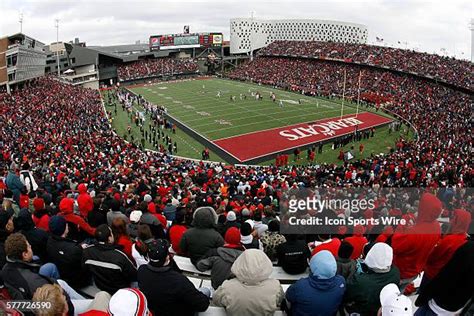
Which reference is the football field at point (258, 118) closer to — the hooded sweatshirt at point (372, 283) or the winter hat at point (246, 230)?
the winter hat at point (246, 230)

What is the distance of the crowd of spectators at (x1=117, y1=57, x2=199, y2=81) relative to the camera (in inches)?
2808

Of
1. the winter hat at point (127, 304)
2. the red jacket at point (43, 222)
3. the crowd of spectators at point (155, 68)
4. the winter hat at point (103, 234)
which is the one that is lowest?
the red jacket at point (43, 222)

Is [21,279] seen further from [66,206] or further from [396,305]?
[396,305]

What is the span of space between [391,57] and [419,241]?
56363 mm

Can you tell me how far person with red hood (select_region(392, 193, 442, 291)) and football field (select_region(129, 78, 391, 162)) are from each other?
2118 cm

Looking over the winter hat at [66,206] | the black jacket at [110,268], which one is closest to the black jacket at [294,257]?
the black jacket at [110,268]

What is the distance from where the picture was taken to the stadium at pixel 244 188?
360cm

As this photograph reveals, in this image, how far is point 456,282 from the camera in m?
3.03

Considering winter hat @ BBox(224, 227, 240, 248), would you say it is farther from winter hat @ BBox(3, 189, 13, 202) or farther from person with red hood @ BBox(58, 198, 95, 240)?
winter hat @ BBox(3, 189, 13, 202)

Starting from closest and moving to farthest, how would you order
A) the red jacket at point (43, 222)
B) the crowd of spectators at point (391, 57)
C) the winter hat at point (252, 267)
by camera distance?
the winter hat at point (252, 267)
the red jacket at point (43, 222)
the crowd of spectators at point (391, 57)

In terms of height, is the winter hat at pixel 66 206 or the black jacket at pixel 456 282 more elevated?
the black jacket at pixel 456 282

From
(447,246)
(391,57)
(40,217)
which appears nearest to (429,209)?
(447,246)

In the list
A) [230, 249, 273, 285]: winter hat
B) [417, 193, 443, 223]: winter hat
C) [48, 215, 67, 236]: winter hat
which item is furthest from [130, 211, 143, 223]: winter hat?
[417, 193, 443, 223]: winter hat

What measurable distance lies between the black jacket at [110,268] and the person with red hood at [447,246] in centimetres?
297
